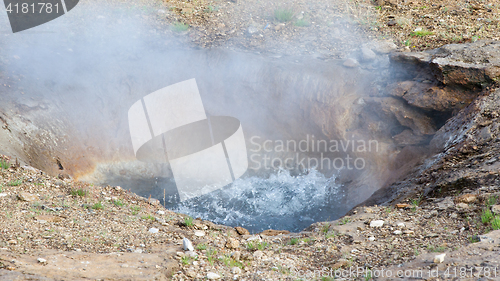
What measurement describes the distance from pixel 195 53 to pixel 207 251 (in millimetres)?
4521

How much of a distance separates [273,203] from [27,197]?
10.6ft

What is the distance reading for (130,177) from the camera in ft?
19.5

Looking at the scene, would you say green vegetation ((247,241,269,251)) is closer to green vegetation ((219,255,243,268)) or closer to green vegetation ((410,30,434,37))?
green vegetation ((219,255,243,268))

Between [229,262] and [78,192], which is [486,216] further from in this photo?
[78,192]

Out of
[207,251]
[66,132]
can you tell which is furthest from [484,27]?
[66,132]

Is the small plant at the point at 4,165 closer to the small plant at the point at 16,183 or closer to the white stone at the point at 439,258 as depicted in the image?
the small plant at the point at 16,183

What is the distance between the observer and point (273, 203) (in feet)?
18.0

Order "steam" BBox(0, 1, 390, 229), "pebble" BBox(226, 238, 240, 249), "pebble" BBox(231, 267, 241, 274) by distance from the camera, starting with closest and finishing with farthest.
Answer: "pebble" BBox(231, 267, 241, 274) → "pebble" BBox(226, 238, 240, 249) → "steam" BBox(0, 1, 390, 229)

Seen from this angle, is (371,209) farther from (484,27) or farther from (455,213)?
(484,27)

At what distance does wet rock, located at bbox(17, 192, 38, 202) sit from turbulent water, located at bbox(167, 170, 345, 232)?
226cm

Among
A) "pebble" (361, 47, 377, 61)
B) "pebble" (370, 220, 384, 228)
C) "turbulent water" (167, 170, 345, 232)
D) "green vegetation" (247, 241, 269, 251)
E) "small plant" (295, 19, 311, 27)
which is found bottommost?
"turbulent water" (167, 170, 345, 232)

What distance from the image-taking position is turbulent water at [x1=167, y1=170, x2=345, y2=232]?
201 inches

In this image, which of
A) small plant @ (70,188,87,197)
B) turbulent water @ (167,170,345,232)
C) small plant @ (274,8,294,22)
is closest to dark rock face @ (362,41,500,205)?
turbulent water @ (167,170,345,232)

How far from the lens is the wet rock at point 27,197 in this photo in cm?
331
